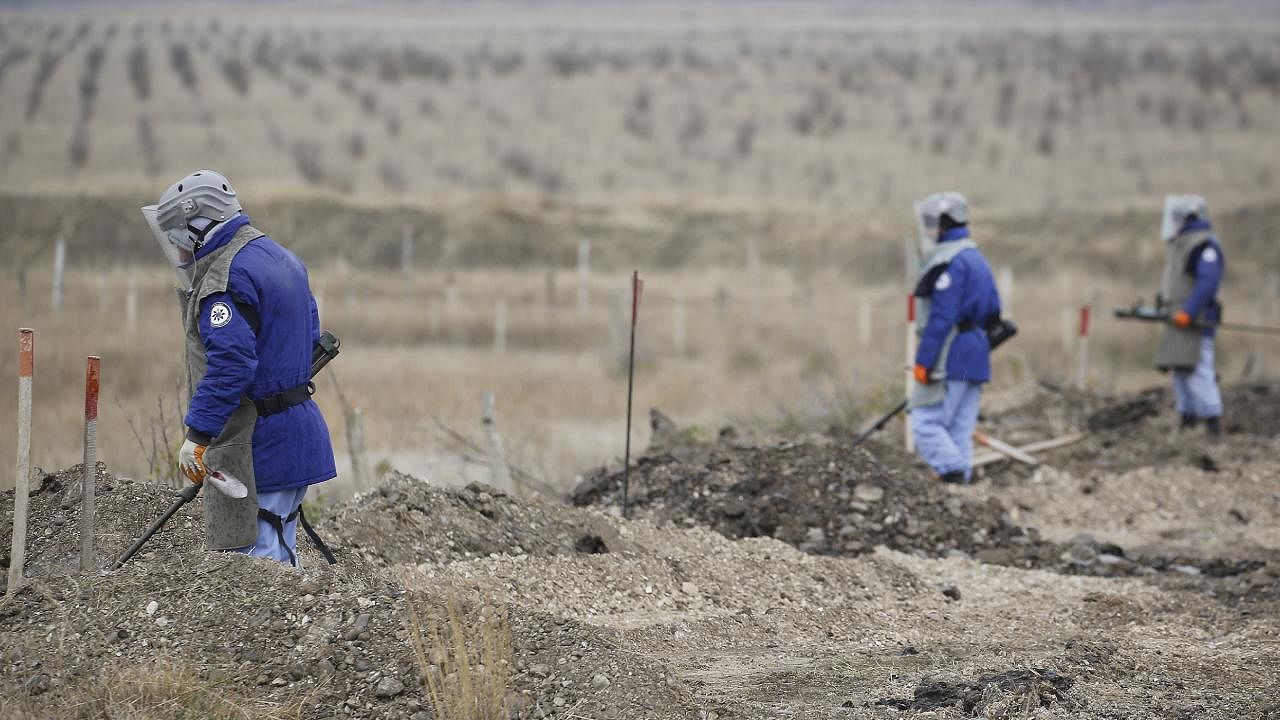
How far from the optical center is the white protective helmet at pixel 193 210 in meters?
5.93

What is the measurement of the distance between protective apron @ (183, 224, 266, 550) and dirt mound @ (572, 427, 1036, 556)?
3967mm

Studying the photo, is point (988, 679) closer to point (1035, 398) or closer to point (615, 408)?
point (1035, 398)

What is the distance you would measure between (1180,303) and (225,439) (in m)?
9.28

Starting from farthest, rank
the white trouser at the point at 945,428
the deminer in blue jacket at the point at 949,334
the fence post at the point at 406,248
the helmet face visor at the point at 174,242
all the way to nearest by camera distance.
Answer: the fence post at the point at 406,248, the white trouser at the point at 945,428, the deminer in blue jacket at the point at 949,334, the helmet face visor at the point at 174,242

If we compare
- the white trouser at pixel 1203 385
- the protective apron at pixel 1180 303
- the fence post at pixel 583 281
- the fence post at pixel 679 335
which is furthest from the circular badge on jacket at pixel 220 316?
the fence post at pixel 583 281

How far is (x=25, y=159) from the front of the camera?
107ft

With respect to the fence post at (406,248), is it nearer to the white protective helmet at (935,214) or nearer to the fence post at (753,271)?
the fence post at (753,271)

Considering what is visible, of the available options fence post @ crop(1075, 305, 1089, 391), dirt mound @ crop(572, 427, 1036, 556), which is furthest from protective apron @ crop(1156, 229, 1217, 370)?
dirt mound @ crop(572, 427, 1036, 556)

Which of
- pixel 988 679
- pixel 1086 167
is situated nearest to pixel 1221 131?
pixel 1086 167

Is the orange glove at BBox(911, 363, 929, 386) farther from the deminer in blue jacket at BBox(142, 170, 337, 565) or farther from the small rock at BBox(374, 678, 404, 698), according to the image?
the small rock at BBox(374, 678, 404, 698)

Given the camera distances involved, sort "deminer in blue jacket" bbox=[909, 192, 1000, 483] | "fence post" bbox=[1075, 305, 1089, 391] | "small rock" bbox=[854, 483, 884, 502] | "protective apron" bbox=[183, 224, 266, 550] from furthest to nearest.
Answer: "fence post" bbox=[1075, 305, 1089, 391]
"deminer in blue jacket" bbox=[909, 192, 1000, 483]
"small rock" bbox=[854, 483, 884, 502]
"protective apron" bbox=[183, 224, 266, 550]

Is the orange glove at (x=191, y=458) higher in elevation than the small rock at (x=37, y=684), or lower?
higher

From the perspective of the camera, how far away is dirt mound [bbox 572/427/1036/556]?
956cm

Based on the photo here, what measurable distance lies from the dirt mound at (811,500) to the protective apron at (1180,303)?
3.07 m
